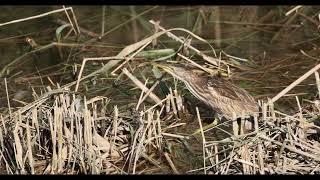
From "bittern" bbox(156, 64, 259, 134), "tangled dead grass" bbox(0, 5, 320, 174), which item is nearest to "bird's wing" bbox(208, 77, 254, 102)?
"bittern" bbox(156, 64, 259, 134)

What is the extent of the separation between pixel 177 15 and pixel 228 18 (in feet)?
1.78

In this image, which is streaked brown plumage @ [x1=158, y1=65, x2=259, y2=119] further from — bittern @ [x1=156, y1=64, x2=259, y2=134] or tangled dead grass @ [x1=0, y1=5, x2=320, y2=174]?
tangled dead grass @ [x1=0, y1=5, x2=320, y2=174]

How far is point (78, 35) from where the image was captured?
7.35m

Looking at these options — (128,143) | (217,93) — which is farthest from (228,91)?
(128,143)

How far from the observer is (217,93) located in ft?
17.1

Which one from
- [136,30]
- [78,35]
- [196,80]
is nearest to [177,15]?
[136,30]

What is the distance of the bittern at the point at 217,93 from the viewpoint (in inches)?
201

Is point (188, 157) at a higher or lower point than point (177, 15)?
lower

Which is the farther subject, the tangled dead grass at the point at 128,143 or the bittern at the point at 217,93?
the bittern at the point at 217,93

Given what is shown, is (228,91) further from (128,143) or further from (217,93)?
(128,143)

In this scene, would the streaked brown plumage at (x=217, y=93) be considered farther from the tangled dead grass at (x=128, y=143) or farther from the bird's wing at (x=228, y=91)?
the tangled dead grass at (x=128, y=143)

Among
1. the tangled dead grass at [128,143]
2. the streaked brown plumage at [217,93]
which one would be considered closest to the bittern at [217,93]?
the streaked brown plumage at [217,93]

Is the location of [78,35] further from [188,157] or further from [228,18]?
[188,157]

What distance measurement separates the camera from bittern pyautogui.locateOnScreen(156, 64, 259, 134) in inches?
201
